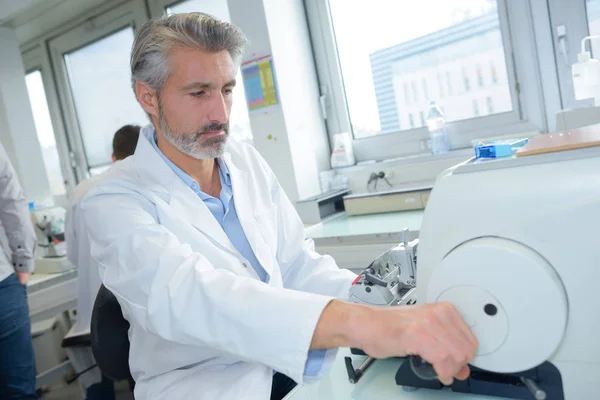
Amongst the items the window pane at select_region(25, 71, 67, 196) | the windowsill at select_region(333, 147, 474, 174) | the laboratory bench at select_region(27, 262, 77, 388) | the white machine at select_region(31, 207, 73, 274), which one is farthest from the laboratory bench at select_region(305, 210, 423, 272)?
the window pane at select_region(25, 71, 67, 196)

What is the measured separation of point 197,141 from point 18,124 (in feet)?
8.47

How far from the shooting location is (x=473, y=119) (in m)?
2.40

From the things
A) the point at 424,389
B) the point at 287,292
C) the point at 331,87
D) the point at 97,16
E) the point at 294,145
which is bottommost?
the point at 424,389

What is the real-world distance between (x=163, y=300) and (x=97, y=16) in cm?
330

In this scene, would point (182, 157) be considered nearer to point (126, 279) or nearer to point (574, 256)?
point (126, 279)

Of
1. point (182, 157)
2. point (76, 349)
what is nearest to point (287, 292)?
point (182, 157)

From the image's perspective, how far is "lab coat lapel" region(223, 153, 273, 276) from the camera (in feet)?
3.90

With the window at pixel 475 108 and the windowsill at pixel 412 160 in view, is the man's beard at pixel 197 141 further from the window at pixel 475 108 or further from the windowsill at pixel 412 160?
the window at pixel 475 108

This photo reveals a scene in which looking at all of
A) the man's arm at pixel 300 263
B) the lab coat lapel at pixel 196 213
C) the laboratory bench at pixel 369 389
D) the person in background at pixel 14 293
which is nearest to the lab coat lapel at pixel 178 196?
the lab coat lapel at pixel 196 213

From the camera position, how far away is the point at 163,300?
0.80m

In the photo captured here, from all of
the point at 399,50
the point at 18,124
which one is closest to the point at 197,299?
the point at 399,50

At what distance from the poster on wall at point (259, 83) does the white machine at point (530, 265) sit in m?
1.91

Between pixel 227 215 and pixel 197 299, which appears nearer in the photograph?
pixel 197 299

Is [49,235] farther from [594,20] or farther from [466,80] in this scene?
[594,20]
